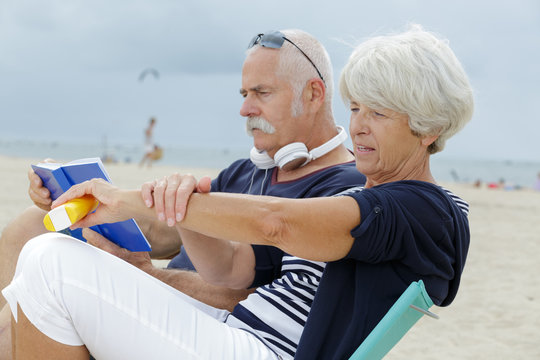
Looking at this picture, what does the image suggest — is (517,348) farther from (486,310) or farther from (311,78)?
(311,78)

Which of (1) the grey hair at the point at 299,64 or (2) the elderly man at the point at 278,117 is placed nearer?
(2) the elderly man at the point at 278,117

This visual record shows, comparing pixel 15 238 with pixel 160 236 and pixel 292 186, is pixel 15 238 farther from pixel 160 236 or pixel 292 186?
pixel 292 186

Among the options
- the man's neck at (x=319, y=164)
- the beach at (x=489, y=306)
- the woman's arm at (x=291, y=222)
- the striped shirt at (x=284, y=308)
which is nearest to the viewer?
the woman's arm at (x=291, y=222)

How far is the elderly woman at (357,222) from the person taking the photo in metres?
1.81

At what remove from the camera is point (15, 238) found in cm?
313

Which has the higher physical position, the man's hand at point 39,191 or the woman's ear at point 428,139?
the woman's ear at point 428,139

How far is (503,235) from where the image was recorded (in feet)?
33.3

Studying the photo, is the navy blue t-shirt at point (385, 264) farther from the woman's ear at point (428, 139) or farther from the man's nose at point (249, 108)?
the man's nose at point (249, 108)

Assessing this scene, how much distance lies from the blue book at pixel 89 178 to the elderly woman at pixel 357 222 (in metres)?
0.27

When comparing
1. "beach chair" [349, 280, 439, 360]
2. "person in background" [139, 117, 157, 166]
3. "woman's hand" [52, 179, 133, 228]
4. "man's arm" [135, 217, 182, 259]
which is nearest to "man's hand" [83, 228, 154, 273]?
"man's arm" [135, 217, 182, 259]

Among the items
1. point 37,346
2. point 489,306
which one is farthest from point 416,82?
point 489,306

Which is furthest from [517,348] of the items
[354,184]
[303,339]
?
[303,339]

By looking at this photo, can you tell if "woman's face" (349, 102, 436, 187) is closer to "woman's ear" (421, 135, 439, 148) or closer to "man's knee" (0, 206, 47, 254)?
"woman's ear" (421, 135, 439, 148)

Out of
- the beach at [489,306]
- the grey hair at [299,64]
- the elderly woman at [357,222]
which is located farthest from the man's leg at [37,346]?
the beach at [489,306]
